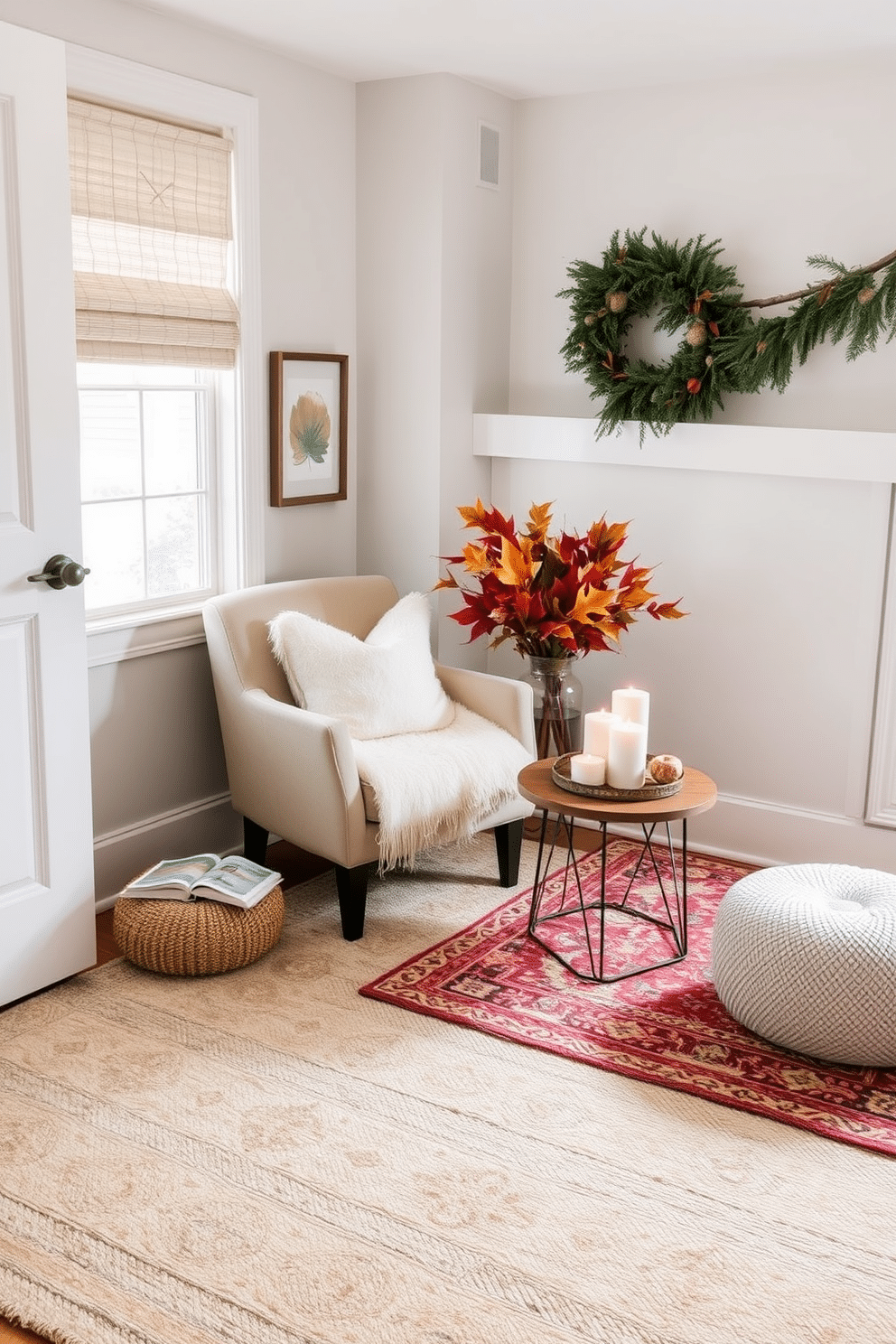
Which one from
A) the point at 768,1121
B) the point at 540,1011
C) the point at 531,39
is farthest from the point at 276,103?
the point at 768,1121

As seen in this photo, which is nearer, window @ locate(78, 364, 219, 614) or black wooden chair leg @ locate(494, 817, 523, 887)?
window @ locate(78, 364, 219, 614)

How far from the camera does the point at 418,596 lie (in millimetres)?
3861

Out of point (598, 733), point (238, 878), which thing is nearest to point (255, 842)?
point (238, 878)

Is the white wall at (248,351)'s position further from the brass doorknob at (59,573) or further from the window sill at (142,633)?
the brass doorknob at (59,573)

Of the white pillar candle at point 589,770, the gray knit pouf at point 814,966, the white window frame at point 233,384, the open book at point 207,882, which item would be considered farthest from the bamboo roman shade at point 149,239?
the gray knit pouf at point 814,966

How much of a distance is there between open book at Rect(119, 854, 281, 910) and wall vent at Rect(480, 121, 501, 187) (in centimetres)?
228

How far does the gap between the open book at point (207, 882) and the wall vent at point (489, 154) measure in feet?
7.48

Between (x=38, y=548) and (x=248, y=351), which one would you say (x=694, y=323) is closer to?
(x=248, y=351)

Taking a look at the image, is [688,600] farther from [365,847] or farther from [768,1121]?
[768,1121]

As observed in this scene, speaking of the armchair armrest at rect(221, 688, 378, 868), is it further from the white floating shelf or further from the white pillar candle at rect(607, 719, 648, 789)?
the white floating shelf

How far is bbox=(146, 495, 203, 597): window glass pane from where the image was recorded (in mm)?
3588

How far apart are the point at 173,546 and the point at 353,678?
68 cm

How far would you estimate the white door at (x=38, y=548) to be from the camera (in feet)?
8.71

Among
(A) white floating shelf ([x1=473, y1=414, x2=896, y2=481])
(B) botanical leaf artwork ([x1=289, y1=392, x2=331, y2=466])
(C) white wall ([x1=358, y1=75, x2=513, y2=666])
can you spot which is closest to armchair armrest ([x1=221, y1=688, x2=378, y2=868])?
(B) botanical leaf artwork ([x1=289, y1=392, x2=331, y2=466])
